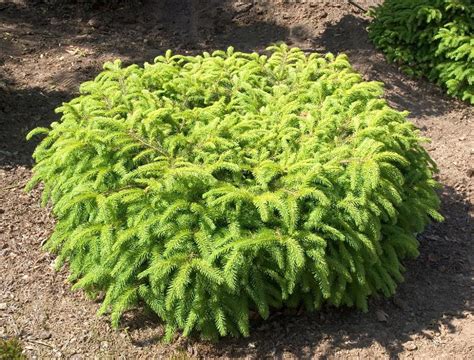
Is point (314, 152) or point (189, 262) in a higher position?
point (314, 152)

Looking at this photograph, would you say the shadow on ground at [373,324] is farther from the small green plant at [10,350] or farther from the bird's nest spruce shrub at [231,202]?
the small green plant at [10,350]

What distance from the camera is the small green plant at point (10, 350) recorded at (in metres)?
3.81

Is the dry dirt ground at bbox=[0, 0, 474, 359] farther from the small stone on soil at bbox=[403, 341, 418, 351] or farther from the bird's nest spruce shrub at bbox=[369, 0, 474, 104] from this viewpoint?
the bird's nest spruce shrub at bbox=[369, 0, 474, 104]

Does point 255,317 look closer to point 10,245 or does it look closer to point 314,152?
point 314,152

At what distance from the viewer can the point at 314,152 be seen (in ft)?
12.8

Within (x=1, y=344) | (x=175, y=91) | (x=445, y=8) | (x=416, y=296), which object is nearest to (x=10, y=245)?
(x=1, y=344)

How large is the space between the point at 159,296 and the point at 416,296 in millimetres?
2066

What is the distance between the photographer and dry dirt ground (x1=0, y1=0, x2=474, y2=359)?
3934 mm

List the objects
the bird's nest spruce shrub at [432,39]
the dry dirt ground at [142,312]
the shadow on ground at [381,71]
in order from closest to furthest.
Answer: the dry dirt ground at [142,312] < the bird's nest spruce shrub at [432,39] < the shadow on ground at [381,71]

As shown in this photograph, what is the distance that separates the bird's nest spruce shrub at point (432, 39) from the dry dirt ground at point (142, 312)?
0.20 m

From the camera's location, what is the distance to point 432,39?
7168 mm

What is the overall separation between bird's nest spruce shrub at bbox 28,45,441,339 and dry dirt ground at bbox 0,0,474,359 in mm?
240

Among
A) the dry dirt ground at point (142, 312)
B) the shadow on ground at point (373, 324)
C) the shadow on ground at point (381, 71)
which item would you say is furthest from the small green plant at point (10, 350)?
the shadow on ground at point (381, 71)

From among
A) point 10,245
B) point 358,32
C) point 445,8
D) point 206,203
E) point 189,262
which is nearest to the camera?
point 189,262
